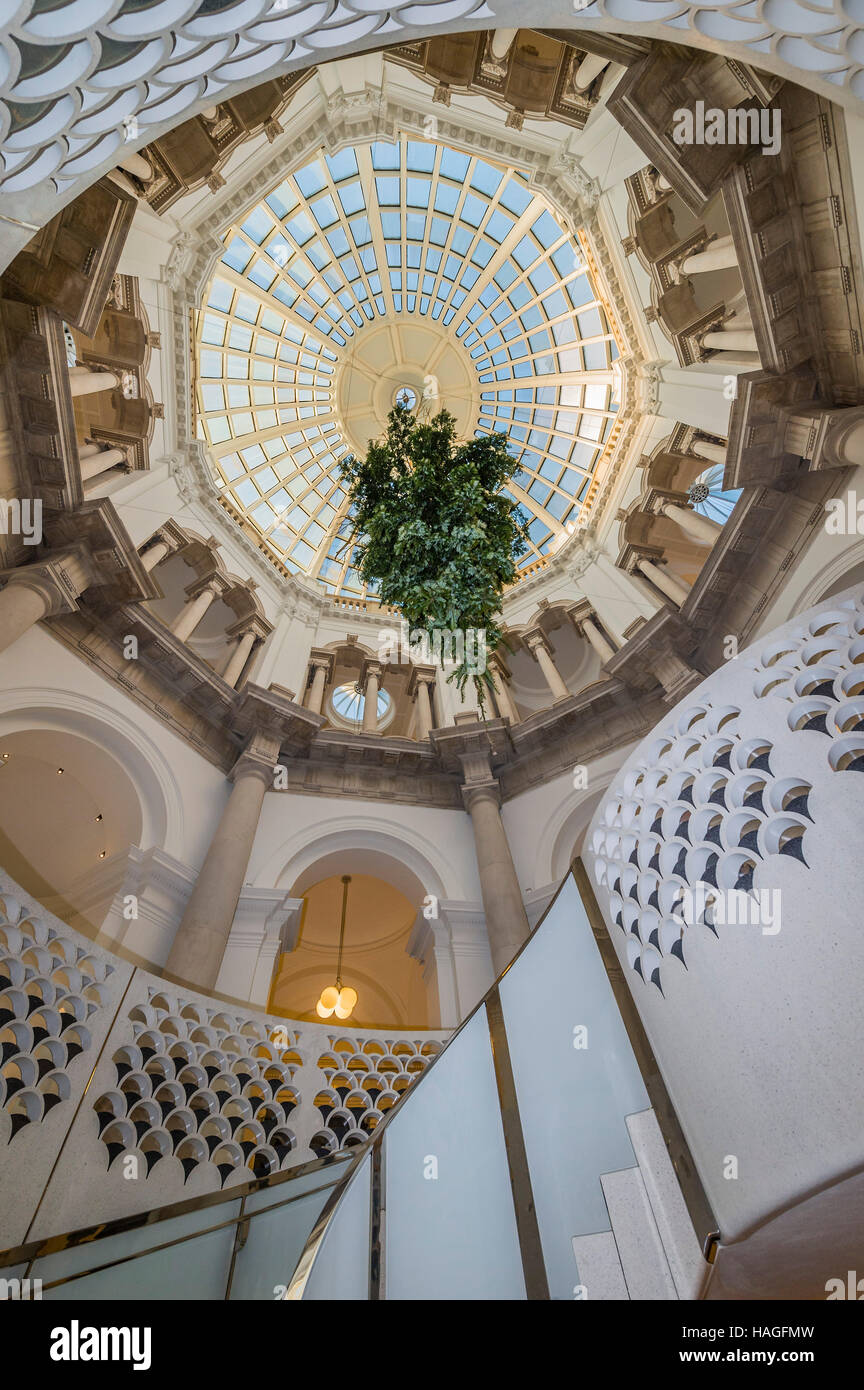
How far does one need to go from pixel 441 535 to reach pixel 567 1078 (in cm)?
900

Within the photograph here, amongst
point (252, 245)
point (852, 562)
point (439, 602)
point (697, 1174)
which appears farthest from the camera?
point (252, 245)

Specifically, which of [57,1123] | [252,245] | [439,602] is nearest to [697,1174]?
[57,1123]

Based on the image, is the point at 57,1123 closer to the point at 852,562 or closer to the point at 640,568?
the point at 852,562

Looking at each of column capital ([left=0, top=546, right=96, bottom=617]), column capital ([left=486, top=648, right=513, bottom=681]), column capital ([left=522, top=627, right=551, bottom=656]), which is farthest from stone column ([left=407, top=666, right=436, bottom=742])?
column capital ([left=0, top=546, right=96, bottom=617])

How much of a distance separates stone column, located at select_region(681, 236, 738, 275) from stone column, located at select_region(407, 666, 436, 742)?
10432mm

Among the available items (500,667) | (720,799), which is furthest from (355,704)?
(720,799)

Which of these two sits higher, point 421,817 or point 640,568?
point 640,568

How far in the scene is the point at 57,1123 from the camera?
22.0ft

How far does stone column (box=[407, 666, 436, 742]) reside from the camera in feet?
55.3

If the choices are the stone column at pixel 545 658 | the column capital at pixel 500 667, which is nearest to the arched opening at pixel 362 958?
the column capital at pixel 500 667

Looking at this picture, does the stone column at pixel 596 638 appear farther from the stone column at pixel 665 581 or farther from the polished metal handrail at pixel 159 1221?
the polished metal handrail at pixel 159 1221

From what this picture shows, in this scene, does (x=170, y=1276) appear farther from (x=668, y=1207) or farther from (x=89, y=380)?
(x=89, y=380)

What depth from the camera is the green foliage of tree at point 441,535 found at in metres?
11.4
